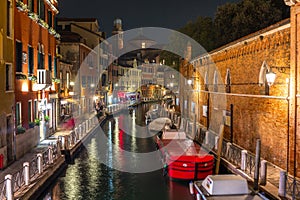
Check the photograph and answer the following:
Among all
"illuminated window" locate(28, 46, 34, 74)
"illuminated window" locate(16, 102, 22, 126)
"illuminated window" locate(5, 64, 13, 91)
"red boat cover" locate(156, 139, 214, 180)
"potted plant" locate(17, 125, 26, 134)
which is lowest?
"red boat cover" locate(156, 139, 214, 180)

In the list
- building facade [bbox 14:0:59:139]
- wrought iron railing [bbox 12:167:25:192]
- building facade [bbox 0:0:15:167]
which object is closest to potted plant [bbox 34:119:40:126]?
building facade [bbox 14:0:59:139]

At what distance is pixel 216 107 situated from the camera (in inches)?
1025

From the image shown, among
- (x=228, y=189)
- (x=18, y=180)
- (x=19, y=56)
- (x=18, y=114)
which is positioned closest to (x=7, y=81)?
(x=19, y=56)

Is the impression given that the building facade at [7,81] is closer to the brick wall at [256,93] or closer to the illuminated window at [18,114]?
the illuminated window at [18,114]

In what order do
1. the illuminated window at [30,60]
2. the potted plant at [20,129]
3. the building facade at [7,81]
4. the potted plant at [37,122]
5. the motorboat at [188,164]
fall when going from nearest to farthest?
the building facade at [7,81] → the motorboat at [188,164] → the potted plant at [20,129] → the illuminated window at [30,60] → the potted plant at [37,122]

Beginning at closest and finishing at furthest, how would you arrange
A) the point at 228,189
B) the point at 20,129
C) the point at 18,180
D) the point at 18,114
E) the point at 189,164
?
the point at 228,189, the point at 18,180, the point at 189,164, the point at 20,129, the point at 18,114

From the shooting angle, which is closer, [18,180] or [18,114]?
[18,180]

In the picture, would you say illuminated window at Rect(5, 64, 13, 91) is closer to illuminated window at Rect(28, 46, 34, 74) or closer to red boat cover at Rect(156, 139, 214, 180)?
illuminated window at Rect(28, 46, 34, 74)

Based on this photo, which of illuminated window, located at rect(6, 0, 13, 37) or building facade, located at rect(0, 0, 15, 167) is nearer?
building facade, located at rect(0, 0, 15, 167)

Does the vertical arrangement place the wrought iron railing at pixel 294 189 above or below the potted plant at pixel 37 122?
below

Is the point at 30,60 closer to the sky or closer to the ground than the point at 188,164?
closer to the sky

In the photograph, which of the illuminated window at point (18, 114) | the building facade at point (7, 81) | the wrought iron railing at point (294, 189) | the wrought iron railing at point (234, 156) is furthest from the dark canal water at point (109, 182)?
the wrought iron railing at point (294, 189)

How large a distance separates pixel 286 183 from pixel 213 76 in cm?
1534

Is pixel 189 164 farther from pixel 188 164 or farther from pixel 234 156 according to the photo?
pixel 234 156
